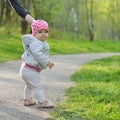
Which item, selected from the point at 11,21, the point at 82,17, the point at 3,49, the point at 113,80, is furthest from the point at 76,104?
the point at 82,17

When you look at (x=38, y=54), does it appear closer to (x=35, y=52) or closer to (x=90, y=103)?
(x=35, y=52)

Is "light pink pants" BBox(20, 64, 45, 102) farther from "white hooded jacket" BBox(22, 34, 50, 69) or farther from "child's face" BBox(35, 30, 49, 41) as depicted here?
"child's face" BBox(35, 30, 49, 41)

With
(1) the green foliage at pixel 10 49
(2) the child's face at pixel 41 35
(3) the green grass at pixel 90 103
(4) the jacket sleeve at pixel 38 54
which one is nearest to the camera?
(3) the green grass at pixel 90 103

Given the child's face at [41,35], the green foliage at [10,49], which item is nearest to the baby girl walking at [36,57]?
the child's face at [41,35]

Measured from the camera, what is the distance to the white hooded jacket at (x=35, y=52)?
270 inches

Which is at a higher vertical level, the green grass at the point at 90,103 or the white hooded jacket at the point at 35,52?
the white hooded jacket at the point at 35,52

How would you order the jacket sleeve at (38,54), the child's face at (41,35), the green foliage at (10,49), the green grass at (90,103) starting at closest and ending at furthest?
the green grass at (90,103) < the jacket sleeve at (38,54) < the child's face at (41,35) < the green foliage at (10,49)

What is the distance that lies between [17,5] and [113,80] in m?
4.40

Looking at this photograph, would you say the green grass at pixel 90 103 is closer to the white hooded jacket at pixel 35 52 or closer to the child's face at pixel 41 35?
the white hooded jacket at pixel 35 52

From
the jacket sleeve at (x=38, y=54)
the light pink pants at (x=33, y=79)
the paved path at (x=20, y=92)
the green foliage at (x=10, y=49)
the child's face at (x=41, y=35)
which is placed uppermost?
the child's face at (x=41, y=35)

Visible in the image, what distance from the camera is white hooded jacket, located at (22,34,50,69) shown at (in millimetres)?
6867

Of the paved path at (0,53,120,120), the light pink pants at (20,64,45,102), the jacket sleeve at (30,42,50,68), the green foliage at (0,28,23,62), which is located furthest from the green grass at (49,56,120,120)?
the green foliage at (0,28,23,62)

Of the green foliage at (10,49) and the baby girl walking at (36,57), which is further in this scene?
the green foliage at (10,49)

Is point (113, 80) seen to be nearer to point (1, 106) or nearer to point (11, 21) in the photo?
point (1, 106)
